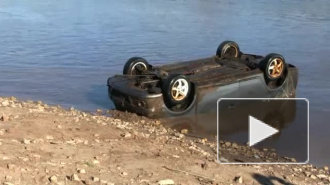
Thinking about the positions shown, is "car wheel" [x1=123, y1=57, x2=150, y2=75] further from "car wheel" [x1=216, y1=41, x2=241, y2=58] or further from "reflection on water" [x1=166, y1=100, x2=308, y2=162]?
"car wheel" [x1=216, y1=41, x2=241, y2=58]

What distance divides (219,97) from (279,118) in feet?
4.97

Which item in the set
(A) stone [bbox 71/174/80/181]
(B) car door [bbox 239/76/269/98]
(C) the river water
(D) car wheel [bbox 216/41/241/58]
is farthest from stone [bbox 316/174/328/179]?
(D) car wheel [bbox 216/41/241/58]

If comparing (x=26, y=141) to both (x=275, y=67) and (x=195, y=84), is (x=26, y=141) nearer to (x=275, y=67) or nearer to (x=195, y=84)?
(x=195, y=84)

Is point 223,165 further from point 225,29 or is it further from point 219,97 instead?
point 225,29

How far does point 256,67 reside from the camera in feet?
45.2

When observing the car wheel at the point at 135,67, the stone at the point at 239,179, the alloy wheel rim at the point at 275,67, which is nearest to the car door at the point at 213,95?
the alloy wheel rim at the point at 275,67

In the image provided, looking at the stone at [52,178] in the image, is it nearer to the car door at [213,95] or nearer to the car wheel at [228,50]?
the car door at [213,95]

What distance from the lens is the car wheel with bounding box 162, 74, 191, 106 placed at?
473 inches

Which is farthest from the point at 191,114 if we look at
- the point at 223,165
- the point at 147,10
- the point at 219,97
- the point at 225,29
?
the point at 147,10

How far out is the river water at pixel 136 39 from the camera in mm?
15523

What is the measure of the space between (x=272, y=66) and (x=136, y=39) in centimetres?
1351
